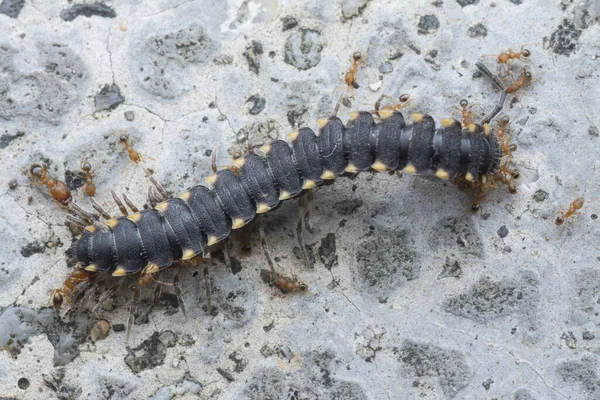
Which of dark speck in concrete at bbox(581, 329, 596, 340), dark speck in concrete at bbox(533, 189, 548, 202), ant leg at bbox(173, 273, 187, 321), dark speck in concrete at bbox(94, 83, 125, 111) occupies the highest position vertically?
dark speck in concrete at bbox(94, 83, 125, 111)

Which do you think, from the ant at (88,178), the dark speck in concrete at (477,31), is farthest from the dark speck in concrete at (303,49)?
the ant at (88,178)

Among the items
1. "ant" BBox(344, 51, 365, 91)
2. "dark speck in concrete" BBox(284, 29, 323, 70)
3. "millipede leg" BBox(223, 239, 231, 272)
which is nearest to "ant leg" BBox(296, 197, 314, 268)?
"millipede leg" BBox(223, 239, 231, 272)

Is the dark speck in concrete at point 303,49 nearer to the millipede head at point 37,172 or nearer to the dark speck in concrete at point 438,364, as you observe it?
the millipede head at point 37,172

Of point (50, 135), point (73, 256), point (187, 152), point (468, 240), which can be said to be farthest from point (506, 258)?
point (50, 135)

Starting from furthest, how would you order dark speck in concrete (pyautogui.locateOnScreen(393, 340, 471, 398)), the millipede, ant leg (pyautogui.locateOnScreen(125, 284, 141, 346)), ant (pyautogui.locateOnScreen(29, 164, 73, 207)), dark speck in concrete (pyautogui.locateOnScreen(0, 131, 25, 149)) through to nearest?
dark speck in concrete (pyautogui.locateOnScreen(0, 131, 25, 149))
ant (pyautogui.locateOnScreen(29, 164, 73, 207))
ant leg (pyautogui.locateOnScreen(125, 284, 141, 346))
dark speck in concrete (pyautogui.locateOnScreen(393, 340, 471, 398))
the millipede

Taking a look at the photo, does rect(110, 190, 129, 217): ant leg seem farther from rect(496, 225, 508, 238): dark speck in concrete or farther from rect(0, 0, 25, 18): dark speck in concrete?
rect(496, 225, 508, 238): dark speck in concrete

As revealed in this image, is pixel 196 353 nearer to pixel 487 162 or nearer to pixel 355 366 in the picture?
pixel 355 366
